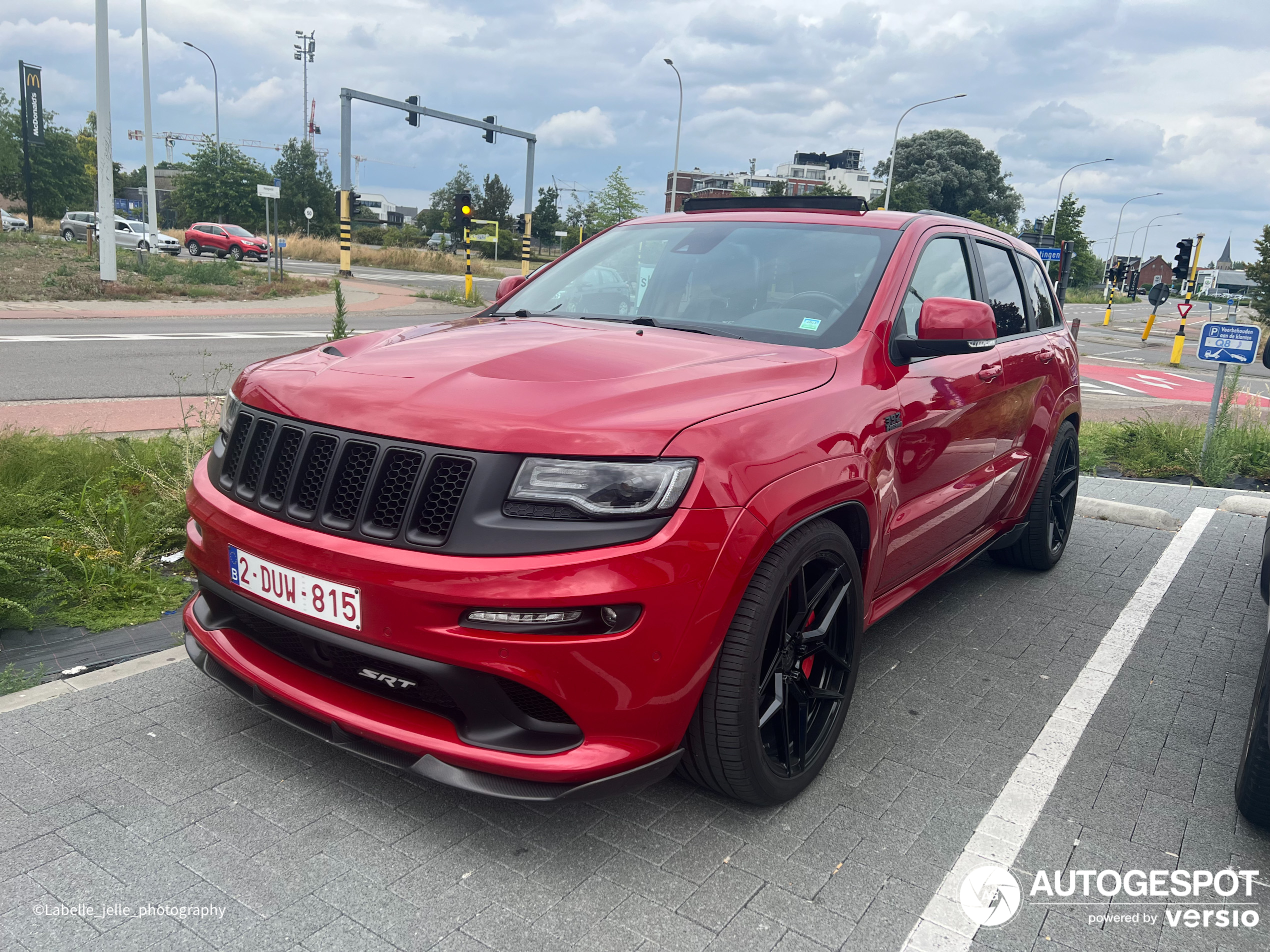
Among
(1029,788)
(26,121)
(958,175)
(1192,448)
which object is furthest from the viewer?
(958,175)

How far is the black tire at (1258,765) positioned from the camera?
2592mm

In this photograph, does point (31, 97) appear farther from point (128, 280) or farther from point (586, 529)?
point (586, 529)

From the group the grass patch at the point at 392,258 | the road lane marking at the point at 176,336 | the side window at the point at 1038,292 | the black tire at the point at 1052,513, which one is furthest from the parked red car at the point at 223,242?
the black tire at the point at 1052,513

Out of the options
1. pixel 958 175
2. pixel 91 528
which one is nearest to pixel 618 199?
pixel 91 528

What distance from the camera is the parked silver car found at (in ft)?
126

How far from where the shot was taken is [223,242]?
40.5 m

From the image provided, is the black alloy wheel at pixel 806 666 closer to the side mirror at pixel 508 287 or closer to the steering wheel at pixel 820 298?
the steering wheel at pixel 820 298

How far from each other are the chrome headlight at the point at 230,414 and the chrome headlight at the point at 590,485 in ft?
3.56

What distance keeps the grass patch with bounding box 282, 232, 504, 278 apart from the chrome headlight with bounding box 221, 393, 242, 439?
41253 millimetres

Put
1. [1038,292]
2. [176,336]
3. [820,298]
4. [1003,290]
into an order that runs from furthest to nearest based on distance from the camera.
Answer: [176,336] < [1038,292] < [1003,290] < [820,298]

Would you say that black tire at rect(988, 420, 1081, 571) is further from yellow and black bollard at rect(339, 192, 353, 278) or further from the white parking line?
yellow and black bollard at rect(339, 192, 353, 278)

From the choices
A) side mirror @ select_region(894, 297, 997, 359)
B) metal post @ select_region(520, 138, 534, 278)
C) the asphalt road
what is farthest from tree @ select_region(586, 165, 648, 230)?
side mirror @ select_region(894, 297, 997, 359)

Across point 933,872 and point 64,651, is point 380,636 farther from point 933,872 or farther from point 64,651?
point 64,651

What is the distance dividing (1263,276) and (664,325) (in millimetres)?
44313
